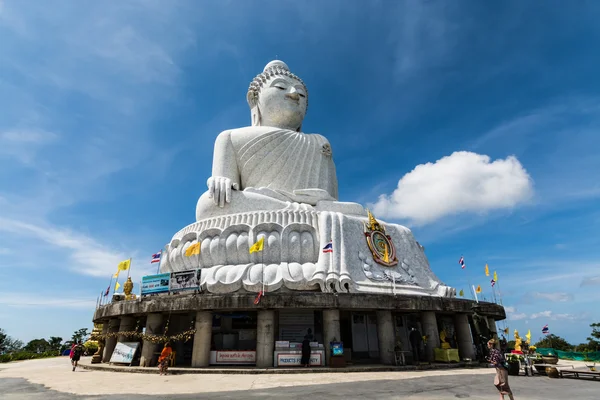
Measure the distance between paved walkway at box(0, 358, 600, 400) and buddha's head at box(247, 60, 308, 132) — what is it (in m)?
16.5

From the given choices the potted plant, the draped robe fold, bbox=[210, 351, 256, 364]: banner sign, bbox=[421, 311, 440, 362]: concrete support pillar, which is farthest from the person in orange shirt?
the potted plant

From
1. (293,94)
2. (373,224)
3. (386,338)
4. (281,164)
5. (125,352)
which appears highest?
(293,94)

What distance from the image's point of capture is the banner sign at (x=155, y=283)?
1488 centimetres

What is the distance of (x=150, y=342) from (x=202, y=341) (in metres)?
2.38

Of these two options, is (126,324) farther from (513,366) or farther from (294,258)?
(513,366)

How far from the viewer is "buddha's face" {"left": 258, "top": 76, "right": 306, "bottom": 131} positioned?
77.7 feet

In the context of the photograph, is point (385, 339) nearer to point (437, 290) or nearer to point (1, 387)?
point (437, 290)

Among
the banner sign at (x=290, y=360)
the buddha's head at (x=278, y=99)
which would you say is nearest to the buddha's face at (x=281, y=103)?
the buddha's head at (x=278, y=99)

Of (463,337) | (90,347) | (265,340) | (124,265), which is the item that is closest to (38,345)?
(90,347)

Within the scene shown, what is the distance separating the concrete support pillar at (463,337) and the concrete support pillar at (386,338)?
330 cm

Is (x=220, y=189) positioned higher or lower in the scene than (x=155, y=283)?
higher

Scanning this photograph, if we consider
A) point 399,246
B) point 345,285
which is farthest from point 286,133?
point 345,285

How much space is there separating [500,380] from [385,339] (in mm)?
6837

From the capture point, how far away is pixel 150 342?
13.8m
